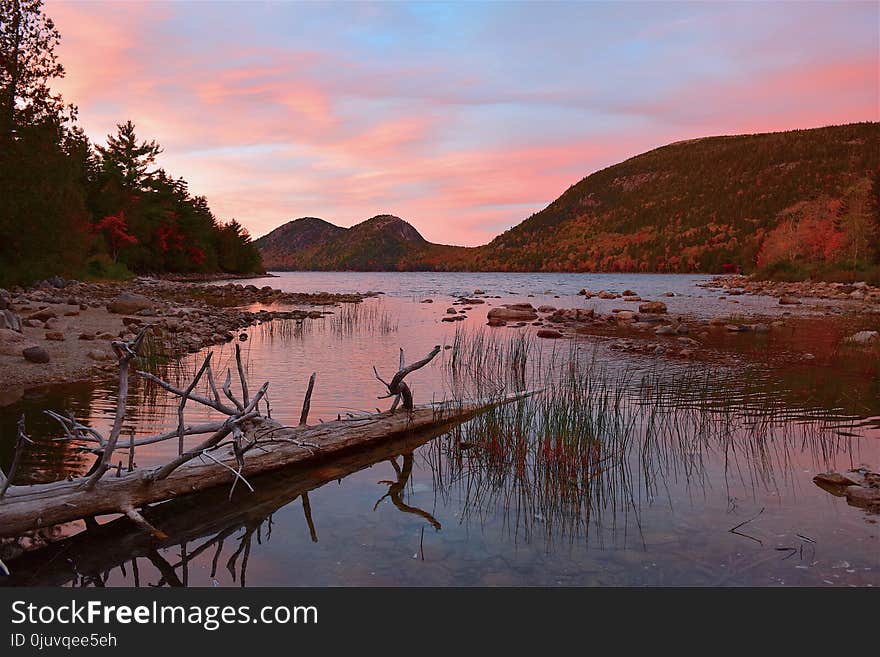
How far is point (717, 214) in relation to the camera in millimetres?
123625

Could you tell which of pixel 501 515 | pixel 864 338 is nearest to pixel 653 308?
pixel 864 338

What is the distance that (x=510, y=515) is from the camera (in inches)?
246

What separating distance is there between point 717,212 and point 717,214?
48.4 inches

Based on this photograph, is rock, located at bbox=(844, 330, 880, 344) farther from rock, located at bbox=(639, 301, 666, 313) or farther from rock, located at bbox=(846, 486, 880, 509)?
rock, located at bbox=(846, 486, 880, 509)

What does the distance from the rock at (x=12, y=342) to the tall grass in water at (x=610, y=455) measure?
31.9 ft

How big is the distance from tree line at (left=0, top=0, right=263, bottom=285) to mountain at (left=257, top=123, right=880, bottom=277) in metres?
50.5

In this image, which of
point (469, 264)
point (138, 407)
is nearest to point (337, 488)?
point (138, 407)

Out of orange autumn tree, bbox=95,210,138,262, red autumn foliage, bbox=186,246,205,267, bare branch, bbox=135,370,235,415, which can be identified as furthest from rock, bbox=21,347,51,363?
red autumn foliage, bbox=186,246,205,267

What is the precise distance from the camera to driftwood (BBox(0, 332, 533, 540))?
5.07 metres

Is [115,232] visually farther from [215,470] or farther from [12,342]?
[215,470]

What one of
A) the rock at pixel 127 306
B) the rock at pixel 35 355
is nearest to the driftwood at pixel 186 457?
the rock at pixel 35 355

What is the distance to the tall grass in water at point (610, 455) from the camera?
6.53 metres
